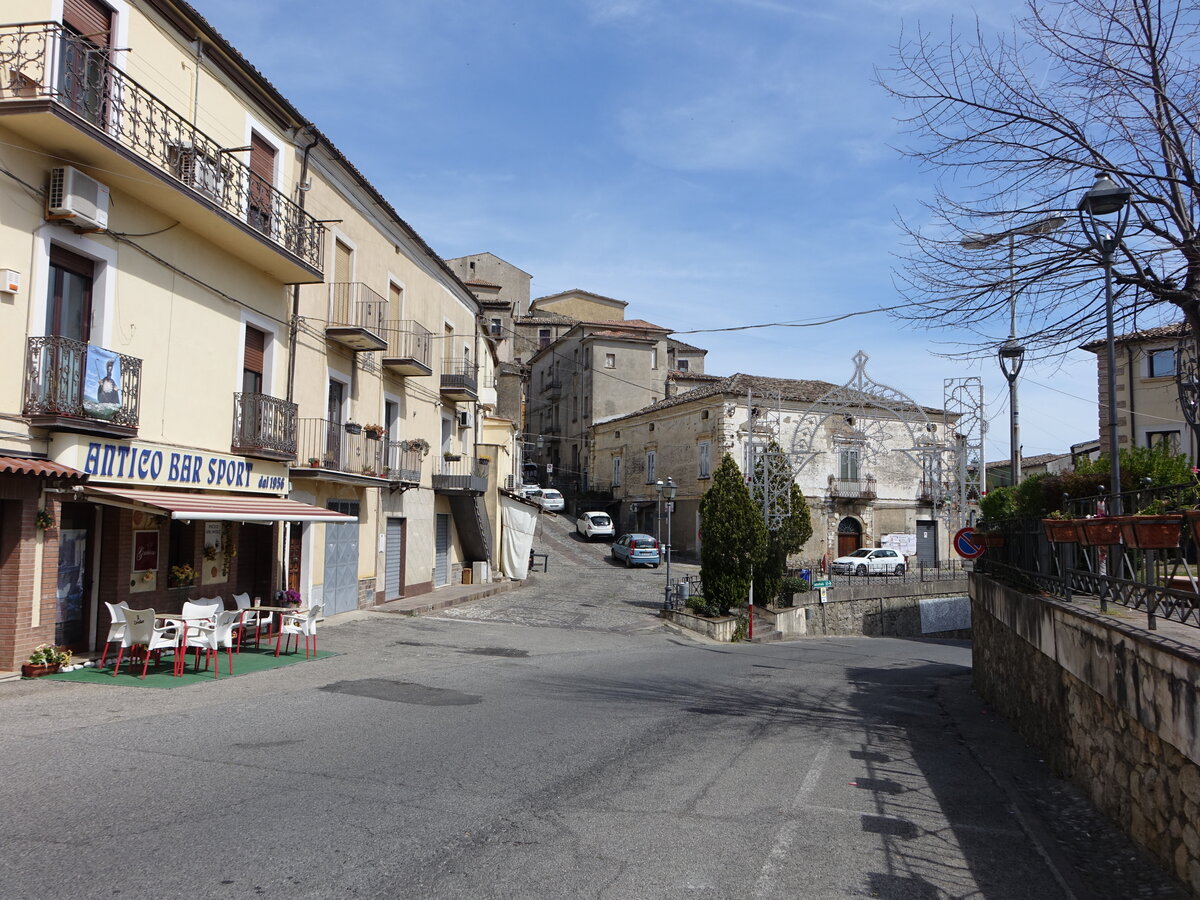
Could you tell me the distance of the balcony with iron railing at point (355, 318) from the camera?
1848 cm

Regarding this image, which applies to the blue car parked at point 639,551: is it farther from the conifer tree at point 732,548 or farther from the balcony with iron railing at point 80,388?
the balcony with iron railing at point 80,388

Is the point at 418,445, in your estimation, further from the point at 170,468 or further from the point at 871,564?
the point at 871,564

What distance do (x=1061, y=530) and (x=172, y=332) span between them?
12395 millimetres

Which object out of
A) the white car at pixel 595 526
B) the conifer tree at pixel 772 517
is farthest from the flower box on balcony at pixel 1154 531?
the white car at pixel 595 526

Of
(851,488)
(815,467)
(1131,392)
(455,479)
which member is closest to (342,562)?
(455,479)

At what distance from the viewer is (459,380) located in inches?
1051

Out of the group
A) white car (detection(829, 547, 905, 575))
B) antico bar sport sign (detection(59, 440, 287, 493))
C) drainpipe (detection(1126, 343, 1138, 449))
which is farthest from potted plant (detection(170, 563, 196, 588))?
white car (detection(829, 547, 905, 575))

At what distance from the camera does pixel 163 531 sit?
43.7 ft

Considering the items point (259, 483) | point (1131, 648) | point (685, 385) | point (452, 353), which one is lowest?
point (1131, 648)

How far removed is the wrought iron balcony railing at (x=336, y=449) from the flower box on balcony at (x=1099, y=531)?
1406 cm

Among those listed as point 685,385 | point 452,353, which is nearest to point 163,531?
point 452,353

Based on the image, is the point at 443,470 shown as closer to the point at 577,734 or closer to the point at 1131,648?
the point at 577,734

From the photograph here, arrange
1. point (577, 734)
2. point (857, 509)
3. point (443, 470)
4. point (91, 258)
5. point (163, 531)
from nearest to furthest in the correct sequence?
point (577, 734)
point (91, 258)
point (163, 531)
point (443, 470)
point (857, 509)

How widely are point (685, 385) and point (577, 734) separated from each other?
4966cm
